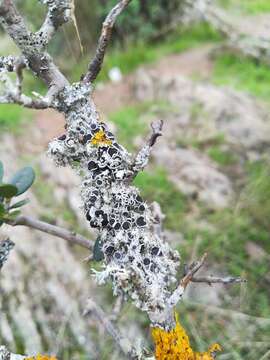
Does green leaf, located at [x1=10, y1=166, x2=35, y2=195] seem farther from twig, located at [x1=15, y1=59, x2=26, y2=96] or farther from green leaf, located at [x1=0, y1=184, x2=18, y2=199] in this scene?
twig, located at [x1=15, y1=59, x2=26, y2=96]

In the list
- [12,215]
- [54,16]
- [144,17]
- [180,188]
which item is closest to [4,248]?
[12,215]

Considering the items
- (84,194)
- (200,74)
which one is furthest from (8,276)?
(200,74)

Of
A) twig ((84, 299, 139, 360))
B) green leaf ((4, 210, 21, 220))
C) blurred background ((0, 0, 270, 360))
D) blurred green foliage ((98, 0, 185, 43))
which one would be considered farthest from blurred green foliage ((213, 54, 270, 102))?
green leaf ((4, 210, 21, 220))

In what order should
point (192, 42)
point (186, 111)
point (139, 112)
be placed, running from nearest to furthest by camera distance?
point (186, 111)
point (139, 112)
point (192, 42)

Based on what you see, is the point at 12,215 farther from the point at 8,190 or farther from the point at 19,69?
the point at 19,69

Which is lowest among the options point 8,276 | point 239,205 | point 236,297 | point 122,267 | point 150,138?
point 8,276

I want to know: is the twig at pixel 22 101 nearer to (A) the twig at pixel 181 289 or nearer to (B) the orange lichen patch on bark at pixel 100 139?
(B) the orange lichen patch on bark at pixel 100 139

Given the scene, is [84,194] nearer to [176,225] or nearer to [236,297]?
[236,297]

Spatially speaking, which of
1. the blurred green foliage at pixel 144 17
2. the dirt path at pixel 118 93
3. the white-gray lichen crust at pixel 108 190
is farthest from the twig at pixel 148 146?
the blurred green foliage at pixel 144 17
